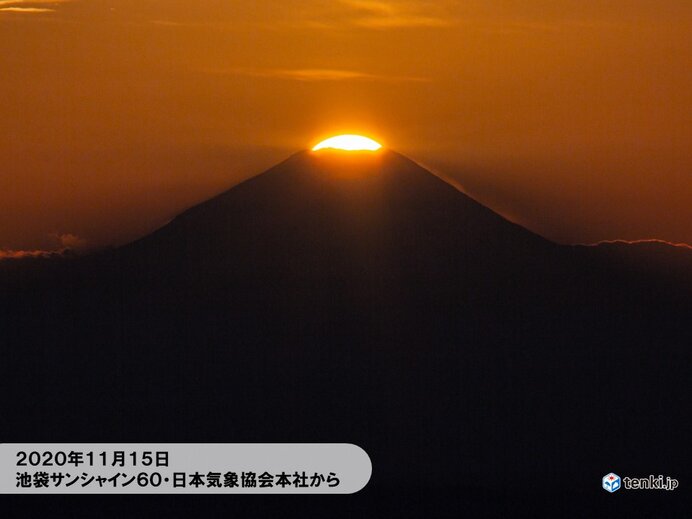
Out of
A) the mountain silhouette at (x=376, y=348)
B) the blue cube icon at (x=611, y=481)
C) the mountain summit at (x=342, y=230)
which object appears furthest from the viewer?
the mountain summit at (x=342, y=230)

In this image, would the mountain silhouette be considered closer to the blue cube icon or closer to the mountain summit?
the mountain summit

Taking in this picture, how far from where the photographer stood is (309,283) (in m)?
60.6

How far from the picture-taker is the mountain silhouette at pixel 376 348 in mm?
48469

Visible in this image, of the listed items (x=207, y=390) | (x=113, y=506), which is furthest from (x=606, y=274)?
(x=113, y=506)

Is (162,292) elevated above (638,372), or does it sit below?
above

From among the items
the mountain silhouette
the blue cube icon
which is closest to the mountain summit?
the mountain silhouette

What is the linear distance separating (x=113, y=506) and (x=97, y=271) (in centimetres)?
2474

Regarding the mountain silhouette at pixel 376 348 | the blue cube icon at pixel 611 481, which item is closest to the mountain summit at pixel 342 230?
the mountain silhouette at pixel 376 348

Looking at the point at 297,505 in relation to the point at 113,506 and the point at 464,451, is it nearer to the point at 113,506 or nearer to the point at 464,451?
the point at 113,506

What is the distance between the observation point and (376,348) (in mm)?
56406

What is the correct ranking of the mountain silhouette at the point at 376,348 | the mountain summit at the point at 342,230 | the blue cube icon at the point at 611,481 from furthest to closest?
1. the mountain summit at the point at 342,230
2. the mountain silhouette at the point at 376,348
3. the blue cube icon at the point at 611,481

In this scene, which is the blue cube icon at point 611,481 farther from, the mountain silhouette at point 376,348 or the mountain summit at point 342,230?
the mountain summit at point 342,230

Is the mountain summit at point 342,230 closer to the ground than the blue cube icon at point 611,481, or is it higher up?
higher up

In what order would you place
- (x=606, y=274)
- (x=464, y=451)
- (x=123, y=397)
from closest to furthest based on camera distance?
(x=464, y=451)
(x=123, y=397)
(x=606, y=274)
